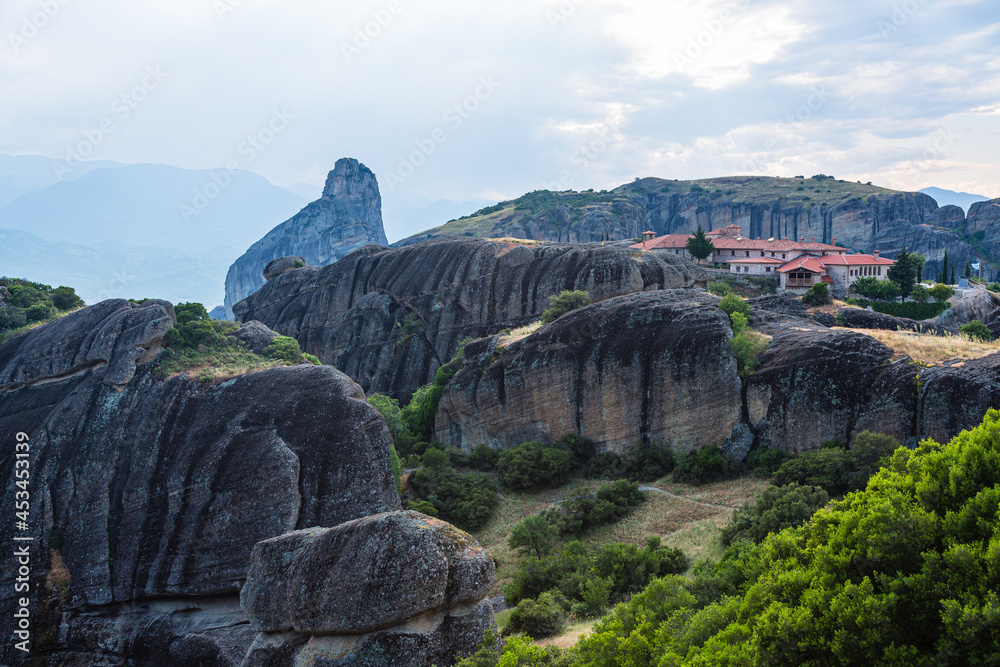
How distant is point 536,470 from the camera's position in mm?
34844

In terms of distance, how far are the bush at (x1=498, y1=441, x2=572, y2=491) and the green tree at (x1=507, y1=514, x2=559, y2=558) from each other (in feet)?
21.0

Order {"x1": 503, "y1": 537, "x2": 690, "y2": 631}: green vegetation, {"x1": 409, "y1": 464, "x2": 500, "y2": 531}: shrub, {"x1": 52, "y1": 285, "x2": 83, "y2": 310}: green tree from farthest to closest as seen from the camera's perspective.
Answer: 1. {"x1": 52, "y1": 285, "x2": 83, "y2": 310}: green tree
2. {"x1": 409, "y1": 464, "x2": 500, "y2": 531}: shrub
3. {"x1": 503, "y1": 537, "x2": 690, "y2": 631}: green vegetation

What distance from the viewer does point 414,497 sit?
33.8 metres

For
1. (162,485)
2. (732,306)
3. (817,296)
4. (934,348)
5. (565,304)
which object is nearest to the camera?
(162,485)

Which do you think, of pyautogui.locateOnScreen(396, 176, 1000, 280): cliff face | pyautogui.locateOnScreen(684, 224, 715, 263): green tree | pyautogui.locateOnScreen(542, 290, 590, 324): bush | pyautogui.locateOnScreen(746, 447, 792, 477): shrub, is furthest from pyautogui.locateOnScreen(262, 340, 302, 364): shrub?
pyautogui.locateOnScreen(396, 176, 1000, 280): cliff face

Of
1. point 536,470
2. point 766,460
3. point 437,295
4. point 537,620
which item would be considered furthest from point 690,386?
point 437,295

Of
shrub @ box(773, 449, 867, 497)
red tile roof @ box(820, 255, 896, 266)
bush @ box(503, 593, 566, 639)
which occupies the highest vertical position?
red tile roof @ box(820, 255, 896, 266)

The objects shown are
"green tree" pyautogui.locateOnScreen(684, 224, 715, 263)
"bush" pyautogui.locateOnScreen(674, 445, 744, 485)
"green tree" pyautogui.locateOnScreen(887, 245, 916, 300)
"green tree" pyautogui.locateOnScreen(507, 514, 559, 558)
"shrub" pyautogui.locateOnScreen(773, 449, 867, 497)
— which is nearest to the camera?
"shrub" pyautogui.locateOnScreen(773, 449, 867, 497)

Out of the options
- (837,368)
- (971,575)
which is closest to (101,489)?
(971,575)

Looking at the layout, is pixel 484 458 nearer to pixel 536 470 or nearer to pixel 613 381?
pixel 536 470

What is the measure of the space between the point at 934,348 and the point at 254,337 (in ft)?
120

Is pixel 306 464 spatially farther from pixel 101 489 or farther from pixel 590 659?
pixel 590 659

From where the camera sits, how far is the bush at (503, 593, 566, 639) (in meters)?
19.4

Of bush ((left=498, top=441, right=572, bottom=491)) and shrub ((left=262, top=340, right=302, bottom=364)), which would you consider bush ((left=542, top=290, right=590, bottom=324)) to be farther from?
shrub ((left=262, top=340, right=302, bottom=364))
